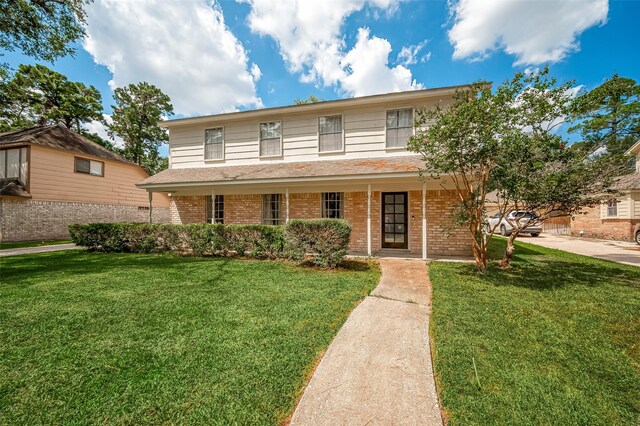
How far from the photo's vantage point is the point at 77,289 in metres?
5.12

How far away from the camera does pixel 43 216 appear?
13805 millimetres

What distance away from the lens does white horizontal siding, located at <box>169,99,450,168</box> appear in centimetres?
987

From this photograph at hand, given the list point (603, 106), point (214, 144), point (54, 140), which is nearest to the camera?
point (603, 106)

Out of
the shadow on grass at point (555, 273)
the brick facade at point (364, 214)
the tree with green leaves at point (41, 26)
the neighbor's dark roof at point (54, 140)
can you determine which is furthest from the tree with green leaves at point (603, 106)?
the neighbor's dark roof at point (54, 140)

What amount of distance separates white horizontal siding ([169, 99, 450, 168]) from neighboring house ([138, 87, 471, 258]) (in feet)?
0.13

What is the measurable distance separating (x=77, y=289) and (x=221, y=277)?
105 inches

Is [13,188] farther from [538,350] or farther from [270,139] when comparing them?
[538,350]

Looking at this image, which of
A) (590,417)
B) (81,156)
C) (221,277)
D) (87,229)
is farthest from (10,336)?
(81,156)

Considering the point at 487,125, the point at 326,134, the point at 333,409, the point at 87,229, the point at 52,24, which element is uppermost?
the point at 52,24

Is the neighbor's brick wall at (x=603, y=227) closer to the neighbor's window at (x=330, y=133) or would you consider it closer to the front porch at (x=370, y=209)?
the front porch at (x=370, y=209)

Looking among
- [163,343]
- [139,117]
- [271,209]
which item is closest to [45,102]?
[139,117]

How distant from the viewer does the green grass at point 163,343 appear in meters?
2.06

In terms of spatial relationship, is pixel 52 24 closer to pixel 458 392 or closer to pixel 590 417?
pixel 458 392

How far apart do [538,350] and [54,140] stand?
22.5 metres
